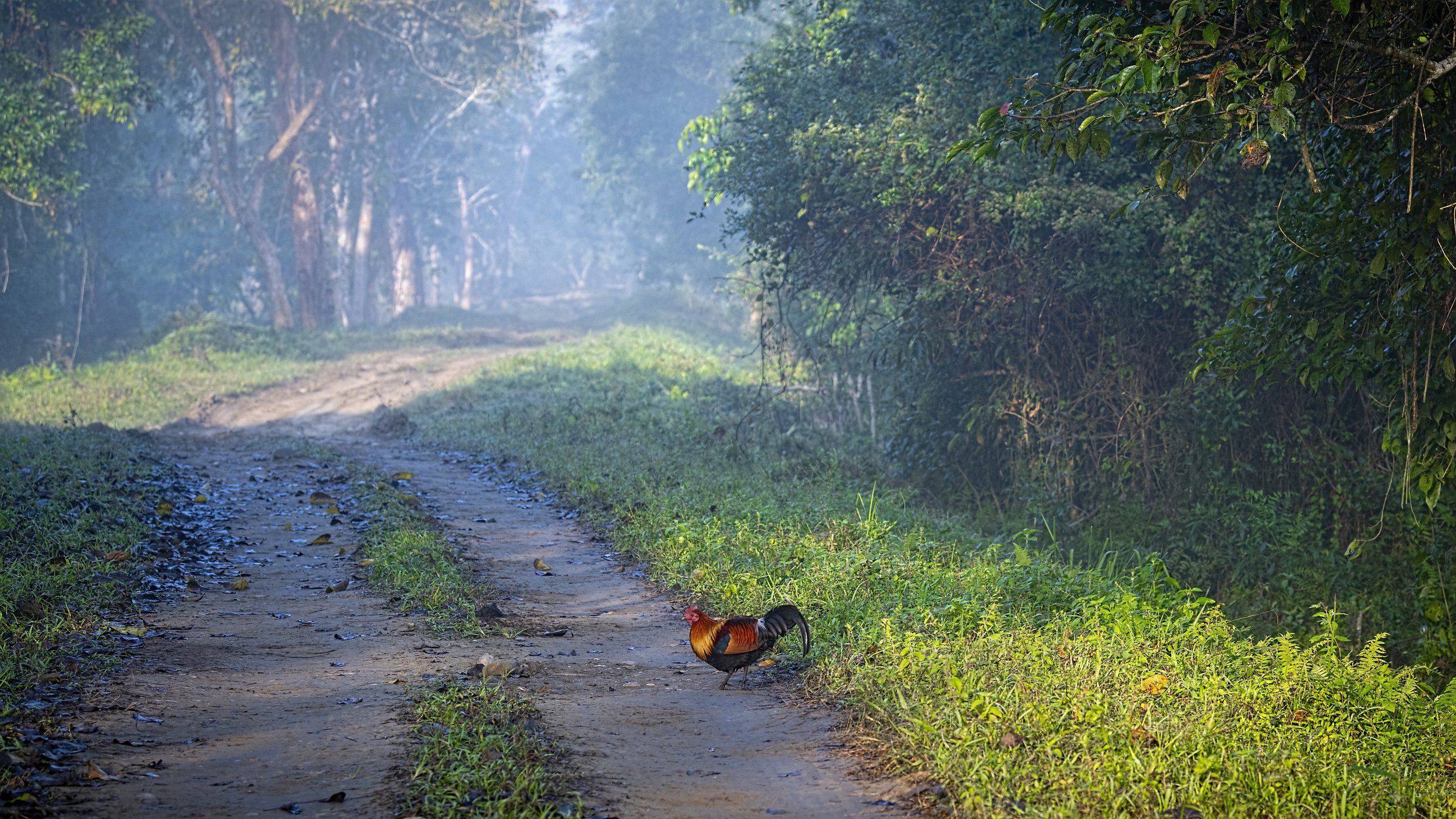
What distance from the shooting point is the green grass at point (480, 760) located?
4449mm

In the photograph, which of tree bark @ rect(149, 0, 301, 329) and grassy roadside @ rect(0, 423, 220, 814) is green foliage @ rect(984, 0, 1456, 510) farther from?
tree bark @ rect(149, 0, 301, 329)

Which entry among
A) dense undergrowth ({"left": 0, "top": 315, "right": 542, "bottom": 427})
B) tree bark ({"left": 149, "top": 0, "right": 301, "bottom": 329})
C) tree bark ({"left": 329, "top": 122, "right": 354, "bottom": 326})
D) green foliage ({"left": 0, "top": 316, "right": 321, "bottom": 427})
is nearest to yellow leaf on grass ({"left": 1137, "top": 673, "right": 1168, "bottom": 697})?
green foliage ({"left": 0, "top": 316, "right": 321, "bottom": 427})

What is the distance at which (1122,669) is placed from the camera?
582 cm

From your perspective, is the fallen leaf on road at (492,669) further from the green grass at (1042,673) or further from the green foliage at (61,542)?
the green foliage at (61,542)

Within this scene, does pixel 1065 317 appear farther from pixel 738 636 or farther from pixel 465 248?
pixel 465 248

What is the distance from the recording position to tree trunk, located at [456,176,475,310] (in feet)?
199

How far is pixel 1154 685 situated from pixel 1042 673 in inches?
21.9

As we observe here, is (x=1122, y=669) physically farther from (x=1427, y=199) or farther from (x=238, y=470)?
(x=238, y=470)

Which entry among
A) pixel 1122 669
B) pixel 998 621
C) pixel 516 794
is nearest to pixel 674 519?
pixel 998 621

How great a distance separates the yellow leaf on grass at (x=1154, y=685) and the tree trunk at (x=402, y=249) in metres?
45.9

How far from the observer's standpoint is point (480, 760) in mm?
4941

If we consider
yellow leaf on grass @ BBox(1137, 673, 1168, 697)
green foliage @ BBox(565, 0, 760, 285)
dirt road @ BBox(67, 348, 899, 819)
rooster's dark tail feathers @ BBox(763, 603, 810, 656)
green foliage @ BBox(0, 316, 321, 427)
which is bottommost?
dirt road @ BBox(67, 348, 899, 819)

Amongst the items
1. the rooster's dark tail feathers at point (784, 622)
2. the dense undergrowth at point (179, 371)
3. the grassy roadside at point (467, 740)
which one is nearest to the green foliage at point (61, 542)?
the grassy roadside at point (467, 740)

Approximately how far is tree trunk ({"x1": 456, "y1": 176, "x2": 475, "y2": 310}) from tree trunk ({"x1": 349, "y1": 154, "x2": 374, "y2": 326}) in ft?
37.0
